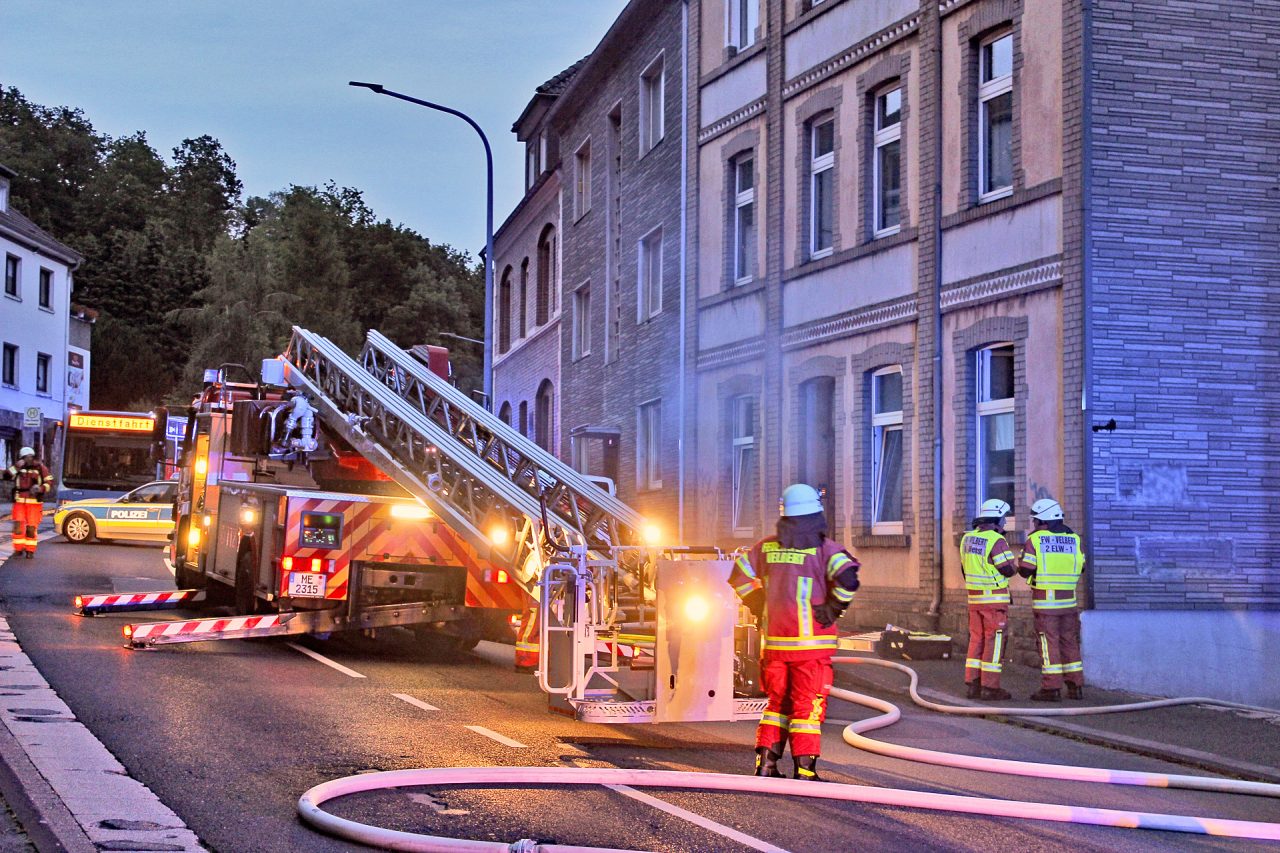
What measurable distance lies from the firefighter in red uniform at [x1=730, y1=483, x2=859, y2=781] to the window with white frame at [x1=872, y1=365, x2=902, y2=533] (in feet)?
32.3

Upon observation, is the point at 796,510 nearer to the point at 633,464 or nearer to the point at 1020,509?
the point at 1020,509

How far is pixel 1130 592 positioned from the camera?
15.0m

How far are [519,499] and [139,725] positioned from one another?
4.92 meters

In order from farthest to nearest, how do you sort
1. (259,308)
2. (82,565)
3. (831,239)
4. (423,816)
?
(259,308) → (82,565) → (831,239) → (423,816)

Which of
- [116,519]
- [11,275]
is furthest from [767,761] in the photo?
[11,275]

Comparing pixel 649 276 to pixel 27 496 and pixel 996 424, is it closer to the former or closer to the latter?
pixel 27 496

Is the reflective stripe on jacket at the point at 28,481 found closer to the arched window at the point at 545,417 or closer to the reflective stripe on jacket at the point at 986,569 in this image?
the arched window at the point at 545,417

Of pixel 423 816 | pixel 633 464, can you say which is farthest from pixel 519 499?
pixel 633 464

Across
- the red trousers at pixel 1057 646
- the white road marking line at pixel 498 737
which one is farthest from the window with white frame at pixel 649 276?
the white road marking line at pixel 498 737

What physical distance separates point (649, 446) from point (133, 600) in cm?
1150

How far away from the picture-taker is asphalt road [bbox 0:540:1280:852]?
703 centimetres

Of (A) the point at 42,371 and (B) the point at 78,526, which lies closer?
(B) the point at 78,526

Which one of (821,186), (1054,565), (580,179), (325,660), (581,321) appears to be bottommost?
(325,660)

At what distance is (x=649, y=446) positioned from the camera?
2686 centimetres
